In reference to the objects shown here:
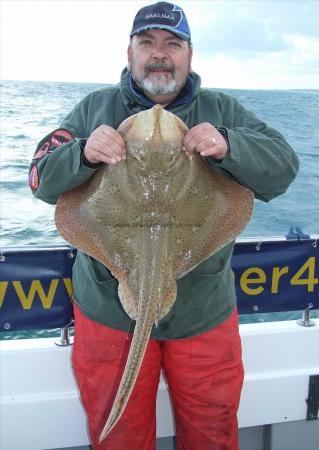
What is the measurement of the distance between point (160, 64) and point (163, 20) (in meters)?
0.24

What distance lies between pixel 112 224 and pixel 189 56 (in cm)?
120

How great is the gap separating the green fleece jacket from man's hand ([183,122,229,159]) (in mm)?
201

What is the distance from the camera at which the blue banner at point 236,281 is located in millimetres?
3379

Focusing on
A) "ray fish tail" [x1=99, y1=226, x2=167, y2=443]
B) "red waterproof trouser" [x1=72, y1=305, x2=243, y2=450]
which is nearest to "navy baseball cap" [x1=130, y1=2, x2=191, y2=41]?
"ray fish tail" [x1=99, y1=226, x2=167, y2=443]

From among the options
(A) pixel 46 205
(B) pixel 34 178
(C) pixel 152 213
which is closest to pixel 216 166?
(C) pixel 152 213

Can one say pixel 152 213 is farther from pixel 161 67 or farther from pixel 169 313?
pixel 161 67

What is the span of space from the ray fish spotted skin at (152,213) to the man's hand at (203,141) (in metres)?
0.04

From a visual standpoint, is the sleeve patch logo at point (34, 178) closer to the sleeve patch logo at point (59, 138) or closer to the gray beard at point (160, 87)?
the sleeve patch logo at point (59, 138)

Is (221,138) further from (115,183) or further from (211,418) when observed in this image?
(211,418)

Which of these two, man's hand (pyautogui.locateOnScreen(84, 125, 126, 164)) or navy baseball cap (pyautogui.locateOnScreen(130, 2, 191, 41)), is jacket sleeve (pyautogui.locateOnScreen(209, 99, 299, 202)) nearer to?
man's hand (pyautogui.locateOnScreen(84, 125, 126, 164))

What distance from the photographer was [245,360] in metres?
3.59

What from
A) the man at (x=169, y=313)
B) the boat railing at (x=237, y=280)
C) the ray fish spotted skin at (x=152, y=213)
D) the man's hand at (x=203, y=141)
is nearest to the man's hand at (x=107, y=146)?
the ray fish spotted skin at (x=152, y=213)

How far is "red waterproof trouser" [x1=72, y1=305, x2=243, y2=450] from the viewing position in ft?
9.14

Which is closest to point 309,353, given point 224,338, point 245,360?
point 245,360
